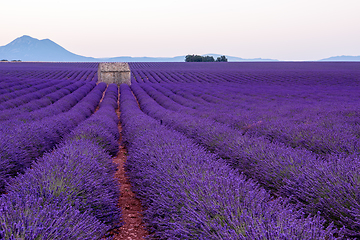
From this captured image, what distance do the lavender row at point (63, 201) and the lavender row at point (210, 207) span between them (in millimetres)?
483

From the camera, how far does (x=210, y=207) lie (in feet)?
5.87

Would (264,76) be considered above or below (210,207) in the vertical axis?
below

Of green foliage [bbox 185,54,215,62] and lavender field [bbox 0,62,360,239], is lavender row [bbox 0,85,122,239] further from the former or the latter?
green foliage [bbox 185,54,215,62]

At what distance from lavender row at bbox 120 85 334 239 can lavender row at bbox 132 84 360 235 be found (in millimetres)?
218

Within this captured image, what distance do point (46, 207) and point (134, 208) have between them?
1.52 m

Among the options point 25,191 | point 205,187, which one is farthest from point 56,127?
point 205,187

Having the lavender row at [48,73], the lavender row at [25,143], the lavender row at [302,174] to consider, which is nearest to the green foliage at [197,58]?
the lavender row at [48,73]

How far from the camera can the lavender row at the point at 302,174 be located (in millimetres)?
2133

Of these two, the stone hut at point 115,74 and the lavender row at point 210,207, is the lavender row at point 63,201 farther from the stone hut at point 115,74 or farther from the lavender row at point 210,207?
the stone hut at point 115,74

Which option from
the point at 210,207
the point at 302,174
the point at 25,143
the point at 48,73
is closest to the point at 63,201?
the point at 210,207

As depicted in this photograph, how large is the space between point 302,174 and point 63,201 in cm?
227

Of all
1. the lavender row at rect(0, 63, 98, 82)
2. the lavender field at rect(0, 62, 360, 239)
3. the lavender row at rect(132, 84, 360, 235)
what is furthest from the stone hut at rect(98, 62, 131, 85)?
the lavender row at rect(132, 84, 360, 235)

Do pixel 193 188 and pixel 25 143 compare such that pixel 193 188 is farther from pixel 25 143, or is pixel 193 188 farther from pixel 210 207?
pixel 25 143

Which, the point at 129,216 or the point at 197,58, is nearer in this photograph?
the point at 129,216
